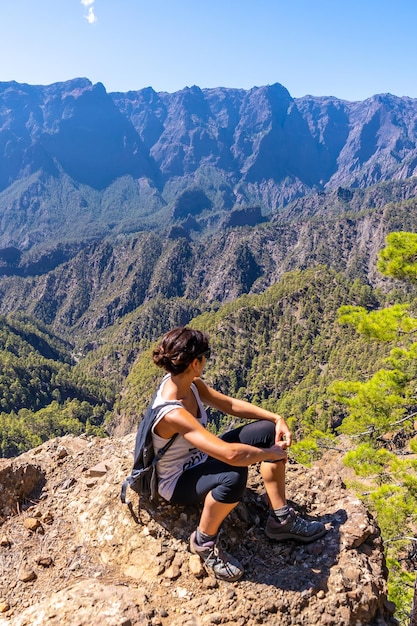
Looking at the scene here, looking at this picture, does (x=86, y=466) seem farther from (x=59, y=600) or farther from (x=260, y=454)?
(x=260, y=454)

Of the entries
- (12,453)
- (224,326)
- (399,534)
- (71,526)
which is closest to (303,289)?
(224,326)

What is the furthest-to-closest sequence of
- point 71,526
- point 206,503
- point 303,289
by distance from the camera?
point 303,289
point 71,526
point 206,503

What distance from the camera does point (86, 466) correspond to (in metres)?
7.37

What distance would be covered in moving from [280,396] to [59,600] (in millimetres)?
83573

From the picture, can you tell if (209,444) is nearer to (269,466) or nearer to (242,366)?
(269,466)

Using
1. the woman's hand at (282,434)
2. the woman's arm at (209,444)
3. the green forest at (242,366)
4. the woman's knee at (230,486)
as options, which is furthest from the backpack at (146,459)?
the green forest at (242,366)

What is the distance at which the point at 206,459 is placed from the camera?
206 inches

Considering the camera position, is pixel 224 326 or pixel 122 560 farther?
pixel 224 326

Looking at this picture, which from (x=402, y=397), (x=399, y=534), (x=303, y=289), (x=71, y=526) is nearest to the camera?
(x=71, y=526)

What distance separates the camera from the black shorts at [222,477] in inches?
185

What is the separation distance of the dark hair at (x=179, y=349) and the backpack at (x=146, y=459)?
0.42m

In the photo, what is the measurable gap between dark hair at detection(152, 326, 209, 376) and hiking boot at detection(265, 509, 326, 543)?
7.29ft

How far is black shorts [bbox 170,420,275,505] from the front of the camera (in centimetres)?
469

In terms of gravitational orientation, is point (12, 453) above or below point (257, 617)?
below
